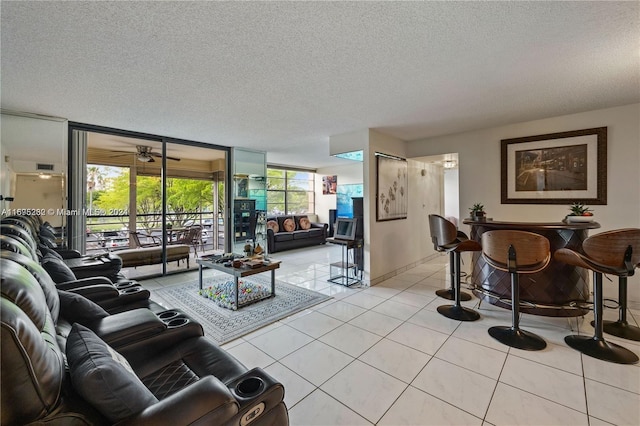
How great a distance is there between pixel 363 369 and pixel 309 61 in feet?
8.15

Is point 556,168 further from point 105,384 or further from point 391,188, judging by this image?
point 105,384

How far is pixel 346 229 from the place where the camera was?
14.6 feet

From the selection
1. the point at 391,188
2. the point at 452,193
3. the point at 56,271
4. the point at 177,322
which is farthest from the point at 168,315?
the point at 452,193

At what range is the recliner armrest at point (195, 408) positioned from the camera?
874 mm

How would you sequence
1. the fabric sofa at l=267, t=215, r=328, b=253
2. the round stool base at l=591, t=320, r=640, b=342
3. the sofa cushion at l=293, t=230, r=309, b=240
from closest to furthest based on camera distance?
the round stool base at l=591, t=320, r=640, b=342, the fabric sofa at l=267, t=215, r=328, b=253, the sofa cushion at l=293, t=230, r=309, b=240

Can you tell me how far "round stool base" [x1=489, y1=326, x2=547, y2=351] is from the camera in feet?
7.90

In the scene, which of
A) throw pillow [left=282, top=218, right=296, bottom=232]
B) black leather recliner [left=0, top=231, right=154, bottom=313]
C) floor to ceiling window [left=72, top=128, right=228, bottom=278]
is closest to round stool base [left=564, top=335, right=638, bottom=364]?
black leather recliner [left=0, top=231, right=154, bottom=313]

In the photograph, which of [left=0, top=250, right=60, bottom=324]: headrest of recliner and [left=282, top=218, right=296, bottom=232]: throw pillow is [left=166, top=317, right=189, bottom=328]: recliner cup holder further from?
[left=282, top=218, right=296, bottom=232]: throw pillow

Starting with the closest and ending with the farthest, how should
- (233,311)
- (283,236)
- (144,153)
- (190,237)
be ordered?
(233,311) < (144,153) < (190,237) < (283,236)

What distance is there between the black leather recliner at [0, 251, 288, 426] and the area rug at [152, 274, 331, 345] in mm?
1483

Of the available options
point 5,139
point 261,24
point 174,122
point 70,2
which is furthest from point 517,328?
point 5,139

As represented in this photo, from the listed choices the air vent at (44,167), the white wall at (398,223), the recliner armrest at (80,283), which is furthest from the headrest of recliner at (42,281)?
the white wall at (398,223)

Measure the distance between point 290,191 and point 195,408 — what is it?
27.7 ft

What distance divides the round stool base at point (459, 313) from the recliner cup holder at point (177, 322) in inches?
105
